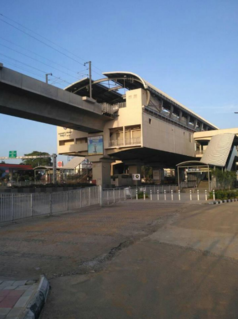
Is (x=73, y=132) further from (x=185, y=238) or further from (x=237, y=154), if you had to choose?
(x=185, y=238)

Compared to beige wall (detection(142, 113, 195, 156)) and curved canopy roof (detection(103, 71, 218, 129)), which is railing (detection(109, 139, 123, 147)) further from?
A: curved canopy roof (detection(103, 71, 218, 129))

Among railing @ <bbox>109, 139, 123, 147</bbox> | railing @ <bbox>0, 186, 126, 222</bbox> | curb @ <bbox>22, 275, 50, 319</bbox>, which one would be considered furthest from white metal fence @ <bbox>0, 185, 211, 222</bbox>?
railing @ <bbox>109, 139, 123, 147</bbox>

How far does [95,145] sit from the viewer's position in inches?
1991

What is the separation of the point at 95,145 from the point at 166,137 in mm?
13351

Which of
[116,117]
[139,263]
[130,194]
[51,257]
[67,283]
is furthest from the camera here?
[116,117]

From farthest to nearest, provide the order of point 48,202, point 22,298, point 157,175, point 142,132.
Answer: point 157,175
point 142,132
point 48,202
point 22,298

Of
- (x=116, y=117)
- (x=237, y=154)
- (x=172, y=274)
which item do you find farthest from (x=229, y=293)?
(x=237, y=154)

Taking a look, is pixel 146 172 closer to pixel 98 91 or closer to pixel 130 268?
pixel 98 91

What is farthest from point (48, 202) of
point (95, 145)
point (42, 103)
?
point (95, 145)

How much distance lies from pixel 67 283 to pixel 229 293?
9.29 ft

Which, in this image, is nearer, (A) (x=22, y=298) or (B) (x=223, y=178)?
(A) (x=22, y=298)

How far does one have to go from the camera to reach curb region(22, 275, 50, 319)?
394 cm

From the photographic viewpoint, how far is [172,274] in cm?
596

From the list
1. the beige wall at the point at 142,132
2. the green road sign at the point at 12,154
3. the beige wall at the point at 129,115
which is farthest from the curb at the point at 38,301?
the green road sign at the point at 12,154
